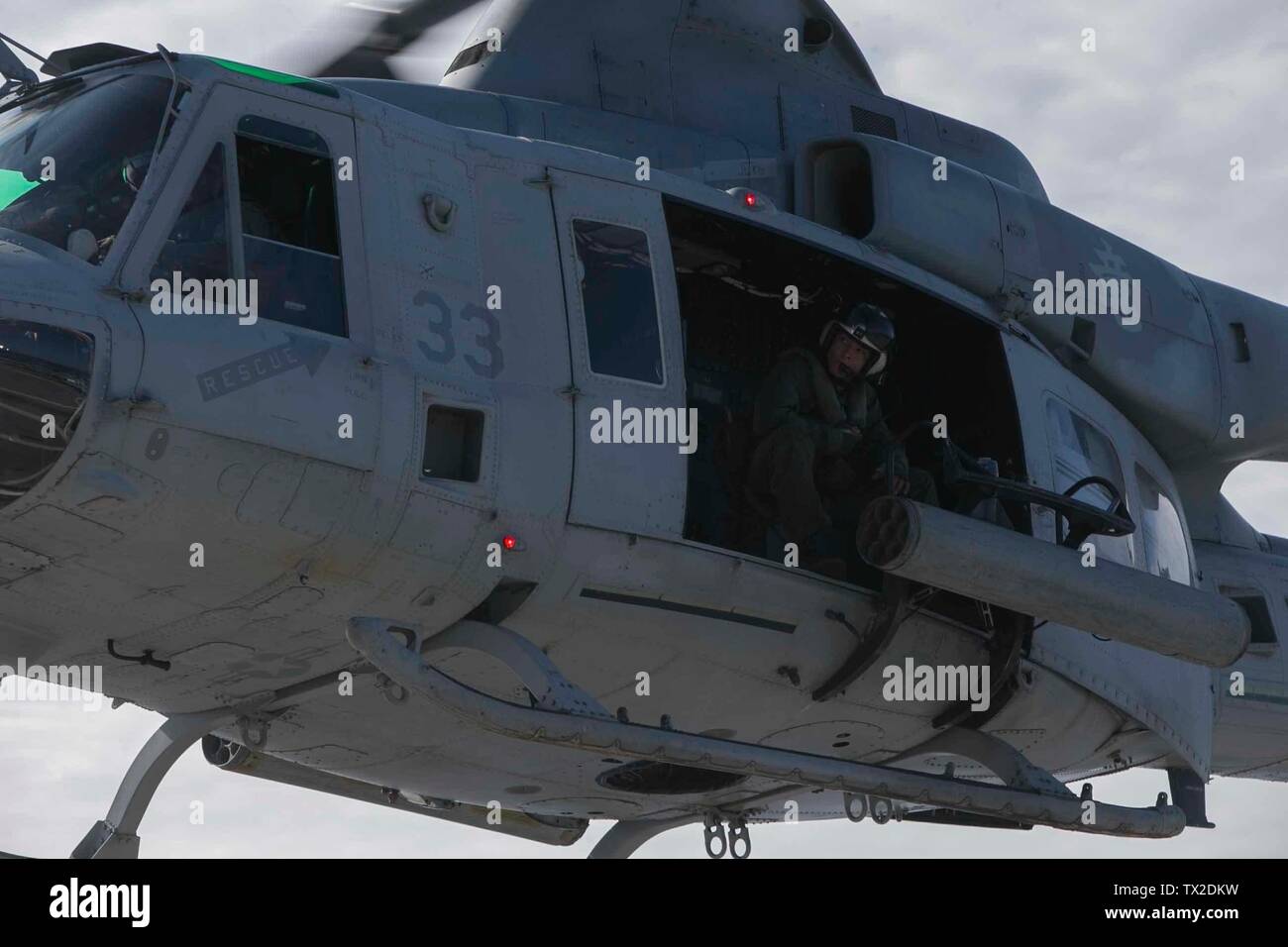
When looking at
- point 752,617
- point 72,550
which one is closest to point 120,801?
point 72,550

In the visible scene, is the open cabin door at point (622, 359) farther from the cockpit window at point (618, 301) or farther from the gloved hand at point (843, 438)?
the gloved hand at point (843, 438)

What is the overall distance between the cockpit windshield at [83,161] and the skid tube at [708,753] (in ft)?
4.87

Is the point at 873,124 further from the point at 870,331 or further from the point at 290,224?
the point at 290,224

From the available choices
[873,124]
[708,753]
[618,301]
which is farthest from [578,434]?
[873,124]

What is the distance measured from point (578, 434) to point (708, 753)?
1.16 metres

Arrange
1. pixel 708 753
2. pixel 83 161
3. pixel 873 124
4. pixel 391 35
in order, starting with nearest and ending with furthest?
pixel 83 161
pixel 708 753
pixel 391 35
pixel 873 124

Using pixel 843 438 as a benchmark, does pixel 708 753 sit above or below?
below

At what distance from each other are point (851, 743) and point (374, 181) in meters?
3.21

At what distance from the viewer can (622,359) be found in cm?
669

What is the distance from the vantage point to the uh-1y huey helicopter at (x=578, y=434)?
581 cm

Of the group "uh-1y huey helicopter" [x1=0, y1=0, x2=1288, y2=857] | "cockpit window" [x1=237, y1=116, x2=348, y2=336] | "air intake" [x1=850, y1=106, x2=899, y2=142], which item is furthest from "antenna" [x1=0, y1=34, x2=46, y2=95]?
"air intake" [x1=850, y1=106, x2=899, y2=142]

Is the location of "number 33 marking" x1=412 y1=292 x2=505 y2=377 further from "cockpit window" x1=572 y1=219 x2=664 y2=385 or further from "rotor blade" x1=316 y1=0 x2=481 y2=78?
"rotor blade" x1=316 y1=0 x2=481 y2=78

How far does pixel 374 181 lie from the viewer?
6.35m

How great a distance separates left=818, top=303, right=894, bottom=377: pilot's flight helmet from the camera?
292 inches
